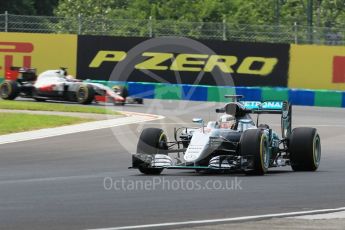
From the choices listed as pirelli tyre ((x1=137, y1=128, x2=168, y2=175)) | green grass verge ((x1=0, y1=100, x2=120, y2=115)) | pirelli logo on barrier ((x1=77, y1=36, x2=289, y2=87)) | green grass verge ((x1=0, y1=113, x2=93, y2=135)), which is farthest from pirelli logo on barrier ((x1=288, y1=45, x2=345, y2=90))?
pirelli tyre ((x1=137, y1=128, x2=168, y2=175))

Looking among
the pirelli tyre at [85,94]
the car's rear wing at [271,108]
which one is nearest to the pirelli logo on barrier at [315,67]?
the pirelli tyre at [85,94]

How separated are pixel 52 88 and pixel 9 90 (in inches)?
56.3

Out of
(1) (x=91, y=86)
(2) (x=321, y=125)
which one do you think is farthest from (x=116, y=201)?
(1) (x=91, y=86)

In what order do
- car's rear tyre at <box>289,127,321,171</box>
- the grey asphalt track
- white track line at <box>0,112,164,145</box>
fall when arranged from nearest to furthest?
1. the grey asphalt track
2. car's rear tyre at <box>289,127,321,171</box>
3. white track line at <box>0,112,164,145</box>

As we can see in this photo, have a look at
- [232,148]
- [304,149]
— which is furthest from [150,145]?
[304,149]

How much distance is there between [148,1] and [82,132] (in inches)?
1300

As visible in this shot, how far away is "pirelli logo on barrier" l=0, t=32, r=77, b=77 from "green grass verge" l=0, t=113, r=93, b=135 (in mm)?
9327

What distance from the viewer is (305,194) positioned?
1203 cm

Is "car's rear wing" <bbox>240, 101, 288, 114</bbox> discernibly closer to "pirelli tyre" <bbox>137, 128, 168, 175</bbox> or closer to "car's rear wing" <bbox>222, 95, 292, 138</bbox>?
"car's rear wing" <bbox>222, 95, 292, 138</bbox>

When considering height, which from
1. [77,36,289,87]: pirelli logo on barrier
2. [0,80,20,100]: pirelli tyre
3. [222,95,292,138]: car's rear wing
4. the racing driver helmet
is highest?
[77,36,289,87]: pirelli logo on barrier

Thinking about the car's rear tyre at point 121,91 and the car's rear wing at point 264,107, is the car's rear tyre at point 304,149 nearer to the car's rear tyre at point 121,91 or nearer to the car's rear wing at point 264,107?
the car's rear wing at point 264,107

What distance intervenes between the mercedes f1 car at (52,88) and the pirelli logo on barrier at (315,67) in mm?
6220

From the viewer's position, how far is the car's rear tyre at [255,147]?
1371cm

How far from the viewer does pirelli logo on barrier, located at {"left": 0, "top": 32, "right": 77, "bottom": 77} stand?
3472 centimetres
